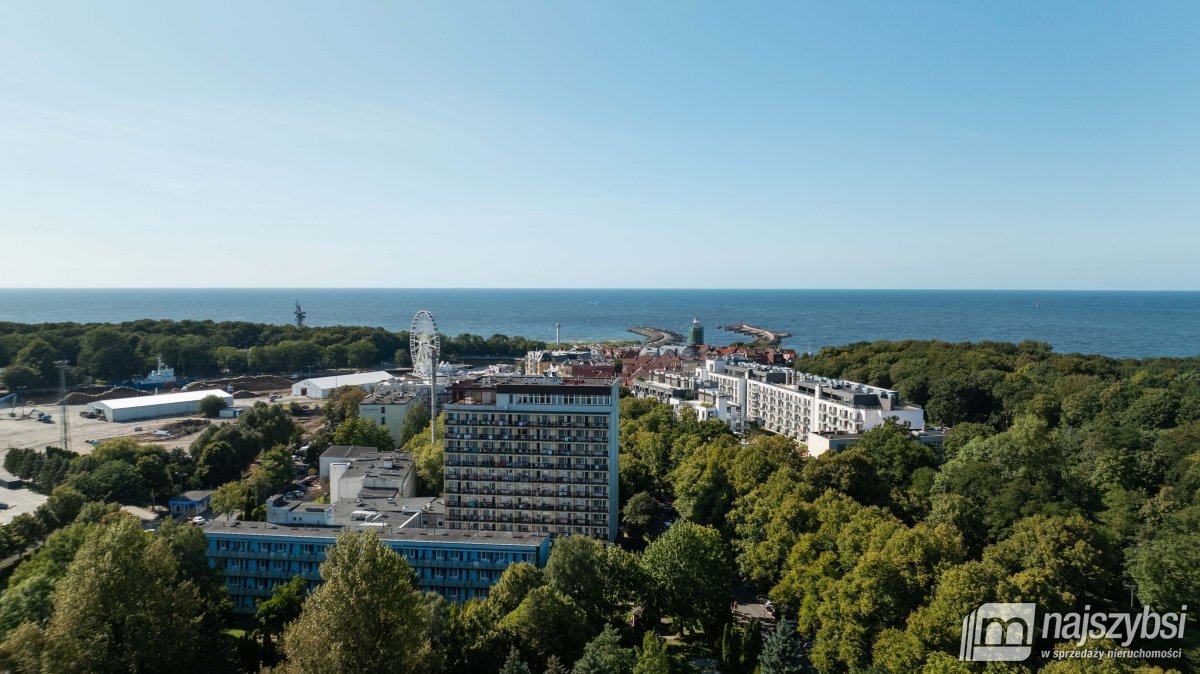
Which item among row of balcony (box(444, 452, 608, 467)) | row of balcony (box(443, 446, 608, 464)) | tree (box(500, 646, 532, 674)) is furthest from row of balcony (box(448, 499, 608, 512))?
tree (box(500, 646, 532, 674))

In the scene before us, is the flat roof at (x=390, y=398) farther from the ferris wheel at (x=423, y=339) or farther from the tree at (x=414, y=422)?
the ferris wheel at (x=423, y=339)

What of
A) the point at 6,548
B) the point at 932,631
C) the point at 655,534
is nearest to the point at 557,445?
the point at 655,534

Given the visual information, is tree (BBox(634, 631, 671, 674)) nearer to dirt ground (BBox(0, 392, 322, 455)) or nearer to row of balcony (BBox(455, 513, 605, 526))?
row of balcony (BBox(455, 513, 605, 526))

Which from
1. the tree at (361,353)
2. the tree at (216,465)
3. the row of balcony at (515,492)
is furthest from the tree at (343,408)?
the tree at (361,353)

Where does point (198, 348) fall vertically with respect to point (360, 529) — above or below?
above

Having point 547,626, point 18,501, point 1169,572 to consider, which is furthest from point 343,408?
point 1169,572

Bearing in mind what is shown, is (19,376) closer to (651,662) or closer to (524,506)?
(524,506)
